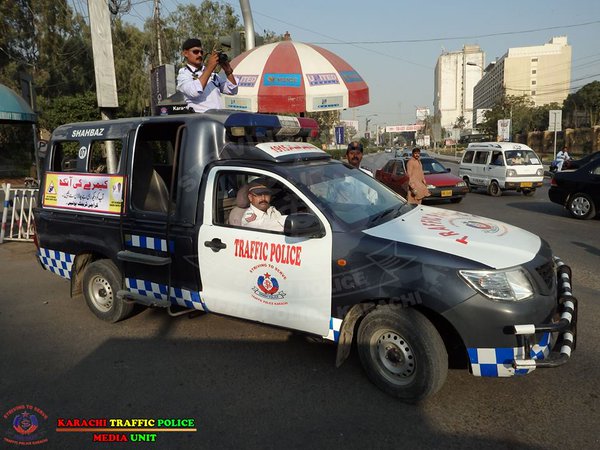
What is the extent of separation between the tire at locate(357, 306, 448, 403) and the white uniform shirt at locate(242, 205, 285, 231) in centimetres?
109

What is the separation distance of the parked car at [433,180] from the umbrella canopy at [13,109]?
12.6m

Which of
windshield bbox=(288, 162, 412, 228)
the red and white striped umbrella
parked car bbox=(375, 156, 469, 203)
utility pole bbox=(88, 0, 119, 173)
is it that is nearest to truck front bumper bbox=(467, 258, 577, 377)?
windshield bbox=(288, 162, 412, 228)

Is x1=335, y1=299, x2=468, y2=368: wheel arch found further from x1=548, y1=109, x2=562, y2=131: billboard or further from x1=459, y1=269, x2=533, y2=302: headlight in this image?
x1=548, y1=109, x2=562, y2=131: billboard

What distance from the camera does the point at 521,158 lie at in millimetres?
15492

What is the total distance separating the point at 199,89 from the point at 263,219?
1930 millimetres

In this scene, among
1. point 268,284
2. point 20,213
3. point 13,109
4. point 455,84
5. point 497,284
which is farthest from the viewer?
point 455,84

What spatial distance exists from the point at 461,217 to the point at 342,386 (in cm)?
186

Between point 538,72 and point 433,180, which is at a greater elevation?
point 538,72

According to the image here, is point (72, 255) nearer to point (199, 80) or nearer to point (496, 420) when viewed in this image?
point (199, 80)

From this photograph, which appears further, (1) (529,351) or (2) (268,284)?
(2) (268,284)

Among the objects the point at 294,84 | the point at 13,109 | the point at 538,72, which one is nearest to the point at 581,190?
the point at 294,84

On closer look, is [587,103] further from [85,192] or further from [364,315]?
[85,192]

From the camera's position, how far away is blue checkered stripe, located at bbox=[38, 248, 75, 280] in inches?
205

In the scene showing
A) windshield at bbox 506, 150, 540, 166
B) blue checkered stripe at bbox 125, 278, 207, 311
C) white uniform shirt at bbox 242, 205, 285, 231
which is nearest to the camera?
white uniform shirt at bbox 242, 205, 285, 231
